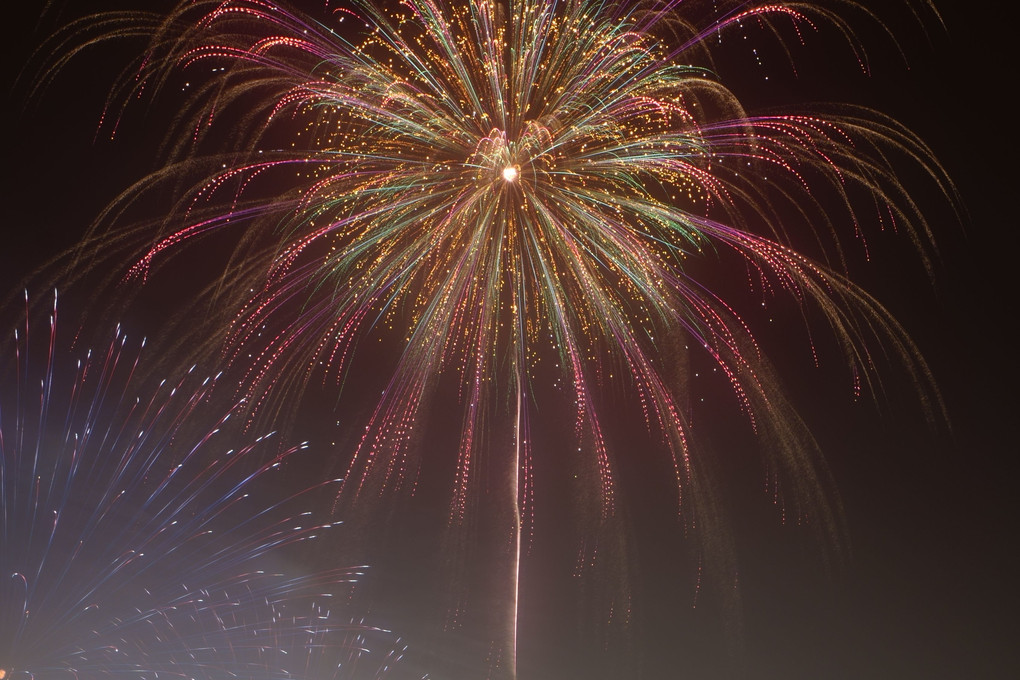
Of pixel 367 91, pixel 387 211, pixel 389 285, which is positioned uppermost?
pixel 367 91

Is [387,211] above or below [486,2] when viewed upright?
below

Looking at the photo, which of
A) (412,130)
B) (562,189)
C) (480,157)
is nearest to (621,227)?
(562,189)

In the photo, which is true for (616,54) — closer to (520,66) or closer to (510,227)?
(520,66)

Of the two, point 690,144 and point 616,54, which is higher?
point 616,54

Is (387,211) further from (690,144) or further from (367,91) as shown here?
(690,144)

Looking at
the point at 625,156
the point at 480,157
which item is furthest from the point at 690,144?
the point at 480,157

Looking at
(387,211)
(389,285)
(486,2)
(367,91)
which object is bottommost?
(389,285)

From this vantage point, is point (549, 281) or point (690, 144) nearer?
point (690, 144)
